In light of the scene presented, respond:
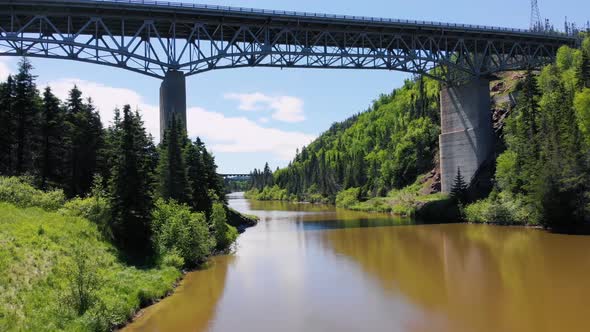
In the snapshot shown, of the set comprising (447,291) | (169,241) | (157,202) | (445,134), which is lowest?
(447,291)

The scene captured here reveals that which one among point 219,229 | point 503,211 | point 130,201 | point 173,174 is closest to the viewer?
point 130,201

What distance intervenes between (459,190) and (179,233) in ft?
136

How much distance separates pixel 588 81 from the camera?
5366cm

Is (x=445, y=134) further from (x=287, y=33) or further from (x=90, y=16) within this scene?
(x=90, y=16)

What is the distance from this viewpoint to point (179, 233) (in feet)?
102

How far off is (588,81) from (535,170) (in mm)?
16956

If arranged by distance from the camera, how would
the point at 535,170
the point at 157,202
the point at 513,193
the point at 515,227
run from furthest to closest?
1. the point at 513,193
2. the point at 515,227
3. the point at 535,170
4. the point at 157,202

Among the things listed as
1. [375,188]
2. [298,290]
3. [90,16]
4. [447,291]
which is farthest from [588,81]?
[375,188]

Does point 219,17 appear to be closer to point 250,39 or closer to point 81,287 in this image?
point 250,39

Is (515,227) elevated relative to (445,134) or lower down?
lower down

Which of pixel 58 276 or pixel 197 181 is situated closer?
pixel 58 276

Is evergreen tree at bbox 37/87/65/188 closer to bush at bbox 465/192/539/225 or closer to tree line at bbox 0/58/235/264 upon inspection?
tree line at bbox 0/58/235/264

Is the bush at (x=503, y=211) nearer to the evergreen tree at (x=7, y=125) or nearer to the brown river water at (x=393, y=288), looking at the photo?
the brown river water at (x=393, y=288)

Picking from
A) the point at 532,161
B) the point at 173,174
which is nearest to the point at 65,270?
the point at 173,174
